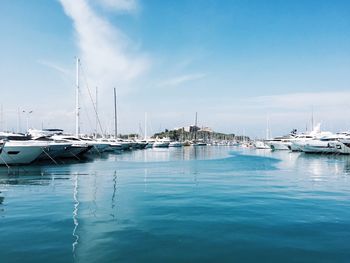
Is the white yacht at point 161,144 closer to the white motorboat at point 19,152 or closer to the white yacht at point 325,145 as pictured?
the white yacht at point 325,145

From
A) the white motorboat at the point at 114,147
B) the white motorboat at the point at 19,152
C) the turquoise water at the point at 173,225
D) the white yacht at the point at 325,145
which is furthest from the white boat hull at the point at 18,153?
the white yacht at the point at 325,145

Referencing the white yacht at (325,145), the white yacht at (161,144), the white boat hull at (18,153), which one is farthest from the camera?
the white yacht at (161,144)

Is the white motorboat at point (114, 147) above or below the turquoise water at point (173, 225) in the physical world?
above

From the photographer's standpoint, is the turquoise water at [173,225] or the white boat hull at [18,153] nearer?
the turquoise water at [173,225]

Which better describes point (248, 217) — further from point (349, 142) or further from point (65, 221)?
point (349, 142)

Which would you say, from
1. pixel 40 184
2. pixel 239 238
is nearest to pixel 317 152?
pixel 40 184

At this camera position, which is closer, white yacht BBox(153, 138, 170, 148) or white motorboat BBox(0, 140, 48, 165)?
white motorboat BBox(0, 140, 48, 165)

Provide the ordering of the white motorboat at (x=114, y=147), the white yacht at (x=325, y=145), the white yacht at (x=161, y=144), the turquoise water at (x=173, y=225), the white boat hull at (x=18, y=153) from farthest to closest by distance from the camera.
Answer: the white yacht at (x=161, y=144)
the white motorboat at (x=114, y=147)
the white yacht at (x=325, y=145)
the white boat hull at (x=18, y=153)
the turquoise water at (x=173, y=225)

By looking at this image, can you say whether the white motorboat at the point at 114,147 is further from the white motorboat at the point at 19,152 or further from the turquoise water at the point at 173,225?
the turquoise water at the point at 173,225

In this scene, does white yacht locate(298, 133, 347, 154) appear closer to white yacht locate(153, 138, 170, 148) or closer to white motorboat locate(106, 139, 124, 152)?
white motorboat locate(106, 139, 124, 152)

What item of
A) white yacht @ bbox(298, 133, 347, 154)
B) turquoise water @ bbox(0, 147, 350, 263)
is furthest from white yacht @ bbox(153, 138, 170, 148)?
turquoise water @ bbox(0, 147, 350, 263)

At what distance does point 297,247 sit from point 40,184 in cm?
1782

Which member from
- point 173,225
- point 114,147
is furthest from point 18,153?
point 114,147

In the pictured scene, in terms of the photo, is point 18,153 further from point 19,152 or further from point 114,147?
point 114,147
